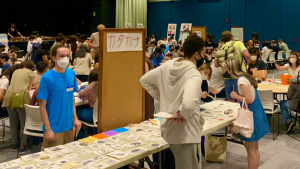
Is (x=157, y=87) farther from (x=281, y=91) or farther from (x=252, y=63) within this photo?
(x=252, y=63)

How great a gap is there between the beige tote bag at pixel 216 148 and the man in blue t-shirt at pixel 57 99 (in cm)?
188

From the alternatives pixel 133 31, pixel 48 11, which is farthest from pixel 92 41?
pixel 48 11

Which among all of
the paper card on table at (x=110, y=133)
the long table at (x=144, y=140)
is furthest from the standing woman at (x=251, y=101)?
the paper card on table at (x=110, y=133)

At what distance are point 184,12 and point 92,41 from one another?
1186 cm

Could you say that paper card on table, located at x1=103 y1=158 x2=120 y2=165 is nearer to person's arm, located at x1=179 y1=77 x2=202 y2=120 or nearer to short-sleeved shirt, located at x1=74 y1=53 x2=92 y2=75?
person's arm, located at x1=179 y1=77 x2=202 y2=120

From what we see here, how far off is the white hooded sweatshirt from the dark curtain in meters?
15.9

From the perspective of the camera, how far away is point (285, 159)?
4207 millimetres

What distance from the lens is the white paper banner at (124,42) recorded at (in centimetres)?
281

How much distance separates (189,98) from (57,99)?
1436 mm

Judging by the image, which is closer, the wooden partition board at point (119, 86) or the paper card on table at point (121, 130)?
the wooden partition board at point (119, 86)

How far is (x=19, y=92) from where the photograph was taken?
4.27 m

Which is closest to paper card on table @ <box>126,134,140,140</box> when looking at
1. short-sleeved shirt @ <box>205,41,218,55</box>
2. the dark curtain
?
short-sleeved shirt @ <box>205,41,218,55</box>

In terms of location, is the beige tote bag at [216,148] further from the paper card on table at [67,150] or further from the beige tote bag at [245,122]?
the paper card on table at [67,150]

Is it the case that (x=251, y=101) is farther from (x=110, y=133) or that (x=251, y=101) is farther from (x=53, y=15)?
(x=53, y=15)
